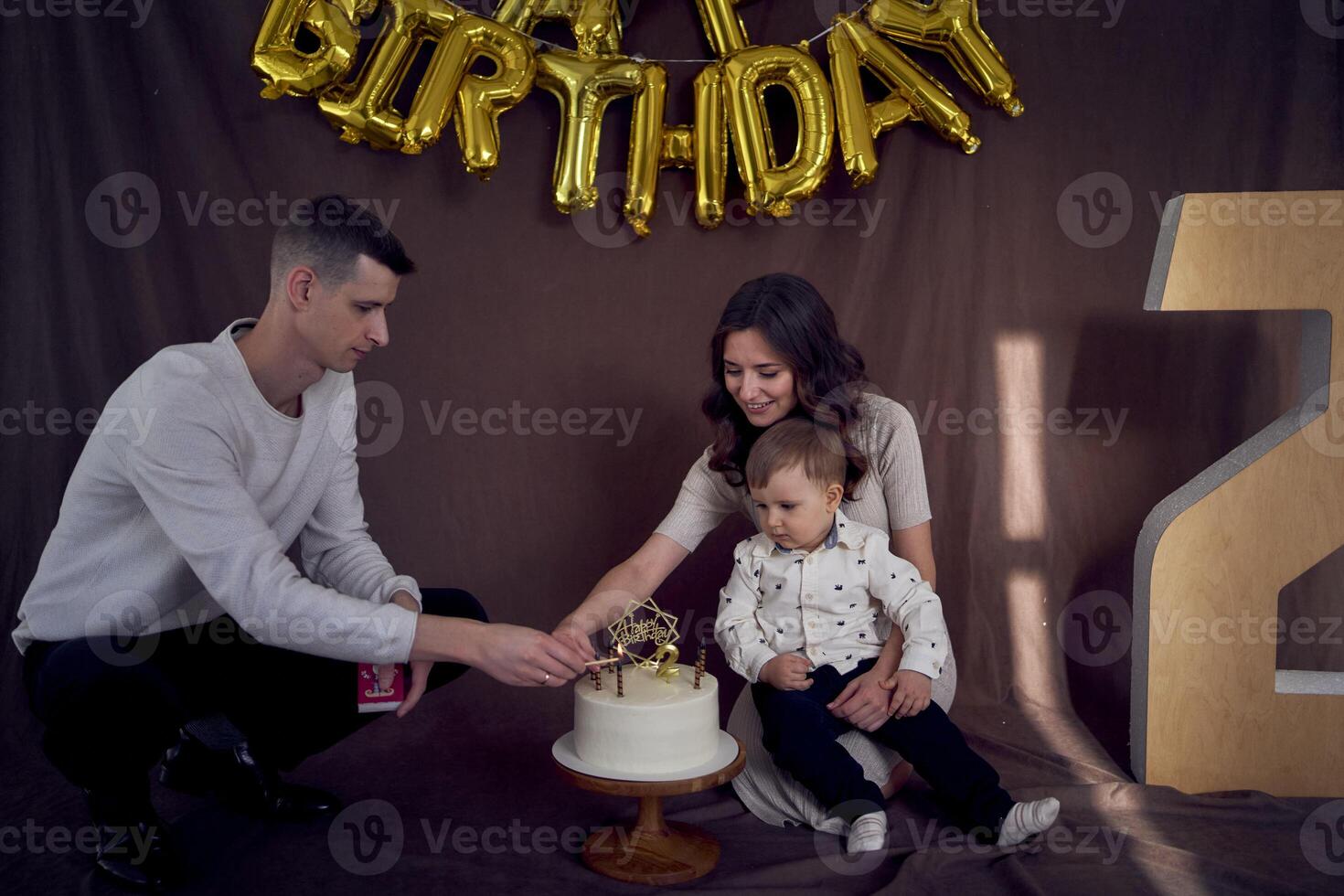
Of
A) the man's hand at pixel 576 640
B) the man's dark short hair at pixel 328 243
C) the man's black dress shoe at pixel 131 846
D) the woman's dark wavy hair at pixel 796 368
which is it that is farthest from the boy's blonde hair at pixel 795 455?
the man's black dress shoe at pixel 131 846

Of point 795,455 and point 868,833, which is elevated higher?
point 795,455

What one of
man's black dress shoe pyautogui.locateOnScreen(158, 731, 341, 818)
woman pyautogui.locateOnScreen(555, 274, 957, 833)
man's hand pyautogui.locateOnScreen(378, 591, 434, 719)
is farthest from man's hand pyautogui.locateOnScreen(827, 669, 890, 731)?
man's black dress shoe pyautogui.locateOnScreen(158, 731, 341, 818)

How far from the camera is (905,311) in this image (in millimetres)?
2857

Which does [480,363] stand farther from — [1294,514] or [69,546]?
[1294,514]

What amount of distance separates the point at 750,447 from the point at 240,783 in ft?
3.85

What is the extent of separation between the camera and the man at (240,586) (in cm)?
178

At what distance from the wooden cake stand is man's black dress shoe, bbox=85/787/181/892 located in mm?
665

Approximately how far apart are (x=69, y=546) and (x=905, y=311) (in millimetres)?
1957

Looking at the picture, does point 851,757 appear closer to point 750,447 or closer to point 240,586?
point 750,447

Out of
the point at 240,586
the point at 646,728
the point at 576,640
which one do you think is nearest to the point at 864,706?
the point at 646,728

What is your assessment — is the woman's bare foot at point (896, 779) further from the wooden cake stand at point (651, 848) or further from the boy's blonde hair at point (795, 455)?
the boy's blonde hair at point (795, 455)

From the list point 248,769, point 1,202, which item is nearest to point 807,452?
point 248,769

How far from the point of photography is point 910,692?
200 cm

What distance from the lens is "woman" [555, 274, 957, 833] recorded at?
2.14 m
